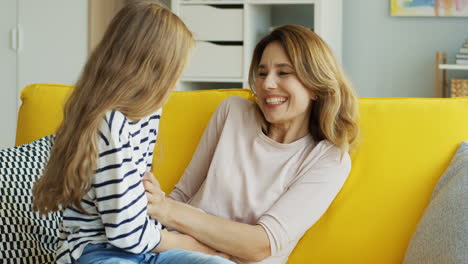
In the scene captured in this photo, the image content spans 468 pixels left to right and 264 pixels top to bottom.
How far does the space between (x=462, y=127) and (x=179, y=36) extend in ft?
2.72

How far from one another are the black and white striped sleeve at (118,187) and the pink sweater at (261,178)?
0.38 meters

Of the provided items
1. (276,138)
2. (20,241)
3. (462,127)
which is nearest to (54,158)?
(20,241)

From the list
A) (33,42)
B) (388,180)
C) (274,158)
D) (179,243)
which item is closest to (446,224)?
(388,180)

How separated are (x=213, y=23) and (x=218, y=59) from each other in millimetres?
200

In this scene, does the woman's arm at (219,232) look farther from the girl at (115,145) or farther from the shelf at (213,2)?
the shelf at (213,2)

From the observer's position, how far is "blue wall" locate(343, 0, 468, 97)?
12.7 ft

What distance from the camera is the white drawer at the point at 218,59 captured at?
→ 3527 mm

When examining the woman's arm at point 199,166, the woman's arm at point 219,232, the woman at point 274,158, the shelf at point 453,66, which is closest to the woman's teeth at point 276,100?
the woman at point 274,158

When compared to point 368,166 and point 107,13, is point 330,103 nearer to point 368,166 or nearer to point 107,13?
point 368,166

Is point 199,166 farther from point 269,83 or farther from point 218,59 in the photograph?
point 218,59

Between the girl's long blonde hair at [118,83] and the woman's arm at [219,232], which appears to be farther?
the woman's arm at [219,232]

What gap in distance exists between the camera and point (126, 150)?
4.16 feet

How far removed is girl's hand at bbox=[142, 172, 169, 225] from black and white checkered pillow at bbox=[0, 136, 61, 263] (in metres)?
0.39

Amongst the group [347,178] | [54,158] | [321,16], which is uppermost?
[321,16]
